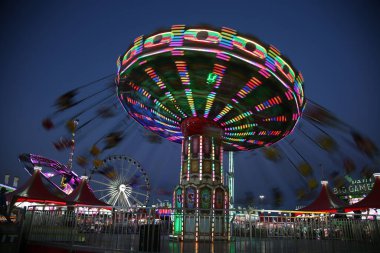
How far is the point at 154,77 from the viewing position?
47.2 ft

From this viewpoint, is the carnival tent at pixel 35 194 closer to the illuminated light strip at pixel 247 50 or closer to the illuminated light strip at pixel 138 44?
the illuminated light strip at pixel 138 44

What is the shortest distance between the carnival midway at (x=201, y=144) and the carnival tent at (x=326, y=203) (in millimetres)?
136

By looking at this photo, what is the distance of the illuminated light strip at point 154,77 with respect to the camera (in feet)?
45.4

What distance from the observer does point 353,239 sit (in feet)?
30.9

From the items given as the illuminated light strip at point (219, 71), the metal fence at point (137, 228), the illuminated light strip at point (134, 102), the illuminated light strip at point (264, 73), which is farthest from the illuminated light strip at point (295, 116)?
the illuminated light strip at point (134, 102)

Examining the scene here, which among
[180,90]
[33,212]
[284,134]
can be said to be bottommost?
[33,212]

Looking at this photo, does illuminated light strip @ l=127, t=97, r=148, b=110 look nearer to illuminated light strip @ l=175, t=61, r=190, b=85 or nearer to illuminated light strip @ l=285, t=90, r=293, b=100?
illuminated light strip @ l=175, t=61, r=190, b=85

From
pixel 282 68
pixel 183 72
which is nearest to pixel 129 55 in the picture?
pixel 183 72

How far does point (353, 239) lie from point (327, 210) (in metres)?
12.8

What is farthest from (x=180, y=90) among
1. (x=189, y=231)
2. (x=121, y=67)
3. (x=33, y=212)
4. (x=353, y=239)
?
(x=353, y=239)

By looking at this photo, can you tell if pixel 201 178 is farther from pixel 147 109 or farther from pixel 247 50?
pixel 247 50

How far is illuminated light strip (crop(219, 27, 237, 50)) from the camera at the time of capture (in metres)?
11.8

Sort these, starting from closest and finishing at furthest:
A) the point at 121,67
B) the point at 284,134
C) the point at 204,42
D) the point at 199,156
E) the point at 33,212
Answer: the point at 33,212 < the point at 204,42 < the point at 121,67 < the point at 199,156 < the point at 284,134

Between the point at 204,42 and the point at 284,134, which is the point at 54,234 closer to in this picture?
the point at 204,42
